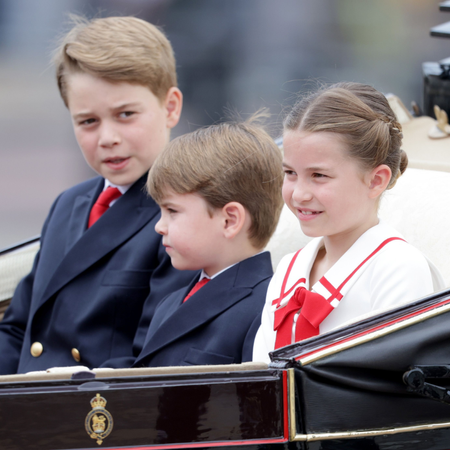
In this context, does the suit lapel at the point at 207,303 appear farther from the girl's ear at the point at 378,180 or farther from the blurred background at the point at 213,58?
the blurred background at the point at 213,58

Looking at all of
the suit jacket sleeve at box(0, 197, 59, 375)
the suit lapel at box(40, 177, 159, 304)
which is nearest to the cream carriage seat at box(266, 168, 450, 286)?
the suit lapel at box(40, 177, 159, 304)

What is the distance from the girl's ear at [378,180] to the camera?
1.08 metres

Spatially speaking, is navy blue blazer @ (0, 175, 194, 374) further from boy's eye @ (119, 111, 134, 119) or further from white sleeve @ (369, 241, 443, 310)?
white sleeve @ (369, 241, 443, 310)

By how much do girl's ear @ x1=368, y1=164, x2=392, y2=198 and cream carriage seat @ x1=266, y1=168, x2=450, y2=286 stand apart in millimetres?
347

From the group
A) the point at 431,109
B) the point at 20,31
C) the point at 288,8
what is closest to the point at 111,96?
the point at 431,109

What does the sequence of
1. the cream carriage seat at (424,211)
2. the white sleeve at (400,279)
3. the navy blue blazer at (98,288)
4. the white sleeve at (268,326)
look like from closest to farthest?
1. the white sleeve at (400,279)
2. the white sleeve at (268,326)
3. the cream carriage seat at (424,211)
4. the navy blue blazer at (98,288)

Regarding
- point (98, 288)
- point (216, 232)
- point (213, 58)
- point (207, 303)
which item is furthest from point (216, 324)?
point (213, 58)

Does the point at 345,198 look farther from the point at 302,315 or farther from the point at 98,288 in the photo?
the point at 98,288

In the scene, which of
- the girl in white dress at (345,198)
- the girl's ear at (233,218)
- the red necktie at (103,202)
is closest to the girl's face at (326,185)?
the girl in white dress at (345,198)

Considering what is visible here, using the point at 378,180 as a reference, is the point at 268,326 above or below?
below

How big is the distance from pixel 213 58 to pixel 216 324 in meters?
5.13

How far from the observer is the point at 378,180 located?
109 cm

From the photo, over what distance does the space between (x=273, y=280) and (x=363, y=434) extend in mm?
419

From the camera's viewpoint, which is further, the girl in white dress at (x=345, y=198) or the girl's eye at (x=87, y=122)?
the girl's eye at (x=87, y=122)
